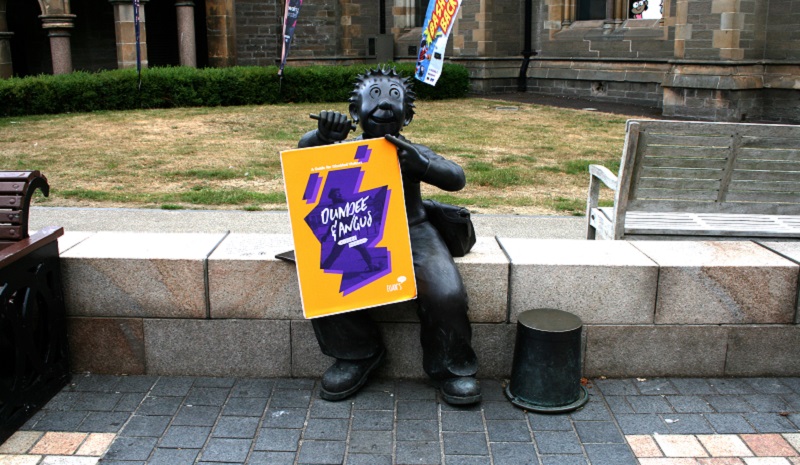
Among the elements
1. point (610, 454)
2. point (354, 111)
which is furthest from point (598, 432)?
point (354, 111)

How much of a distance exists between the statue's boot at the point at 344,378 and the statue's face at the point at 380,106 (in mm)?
1146

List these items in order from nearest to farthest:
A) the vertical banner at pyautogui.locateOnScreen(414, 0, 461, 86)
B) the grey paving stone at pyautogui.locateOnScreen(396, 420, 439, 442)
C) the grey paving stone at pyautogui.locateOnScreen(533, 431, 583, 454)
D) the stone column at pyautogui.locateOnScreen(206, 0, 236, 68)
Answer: the grey paving stone at pyautogui.locateOnScreen(533, 431, 583, 454)
the grey paving stone at pyautogui.locateOnScreen(396, 420, 439, 442)
the vertical banner at pyautogui.locateOnScreen(414, 0, 461, 86)
the stone column at pyautogui.locateOnScreen(206, 0, 236, 68)

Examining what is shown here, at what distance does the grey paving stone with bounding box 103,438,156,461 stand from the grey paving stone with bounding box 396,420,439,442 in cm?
110

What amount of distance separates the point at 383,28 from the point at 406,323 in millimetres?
22652

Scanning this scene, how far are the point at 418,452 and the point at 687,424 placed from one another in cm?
129

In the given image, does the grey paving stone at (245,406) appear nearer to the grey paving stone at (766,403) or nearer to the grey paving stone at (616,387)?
the grey paving stone at (616,387)

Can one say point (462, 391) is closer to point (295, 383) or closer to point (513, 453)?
point (513, 453)

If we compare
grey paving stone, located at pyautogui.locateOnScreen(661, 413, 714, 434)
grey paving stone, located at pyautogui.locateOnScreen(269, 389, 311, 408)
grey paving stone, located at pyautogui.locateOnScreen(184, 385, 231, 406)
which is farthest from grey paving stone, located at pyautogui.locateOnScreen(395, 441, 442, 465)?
grey paving stone, located at pyautogui.locateOnScreen(661, 413, 714, 434)

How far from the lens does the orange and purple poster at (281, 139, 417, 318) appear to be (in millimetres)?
3855

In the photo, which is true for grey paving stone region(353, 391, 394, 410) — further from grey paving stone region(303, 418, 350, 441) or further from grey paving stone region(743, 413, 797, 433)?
grey paving stone region(743, 413, 797, 433)

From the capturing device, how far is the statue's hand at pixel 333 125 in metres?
3.87

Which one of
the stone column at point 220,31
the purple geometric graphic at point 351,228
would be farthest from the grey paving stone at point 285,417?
the stone column at point 220,31

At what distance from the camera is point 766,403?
402cm

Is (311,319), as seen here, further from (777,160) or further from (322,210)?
(777,160)
